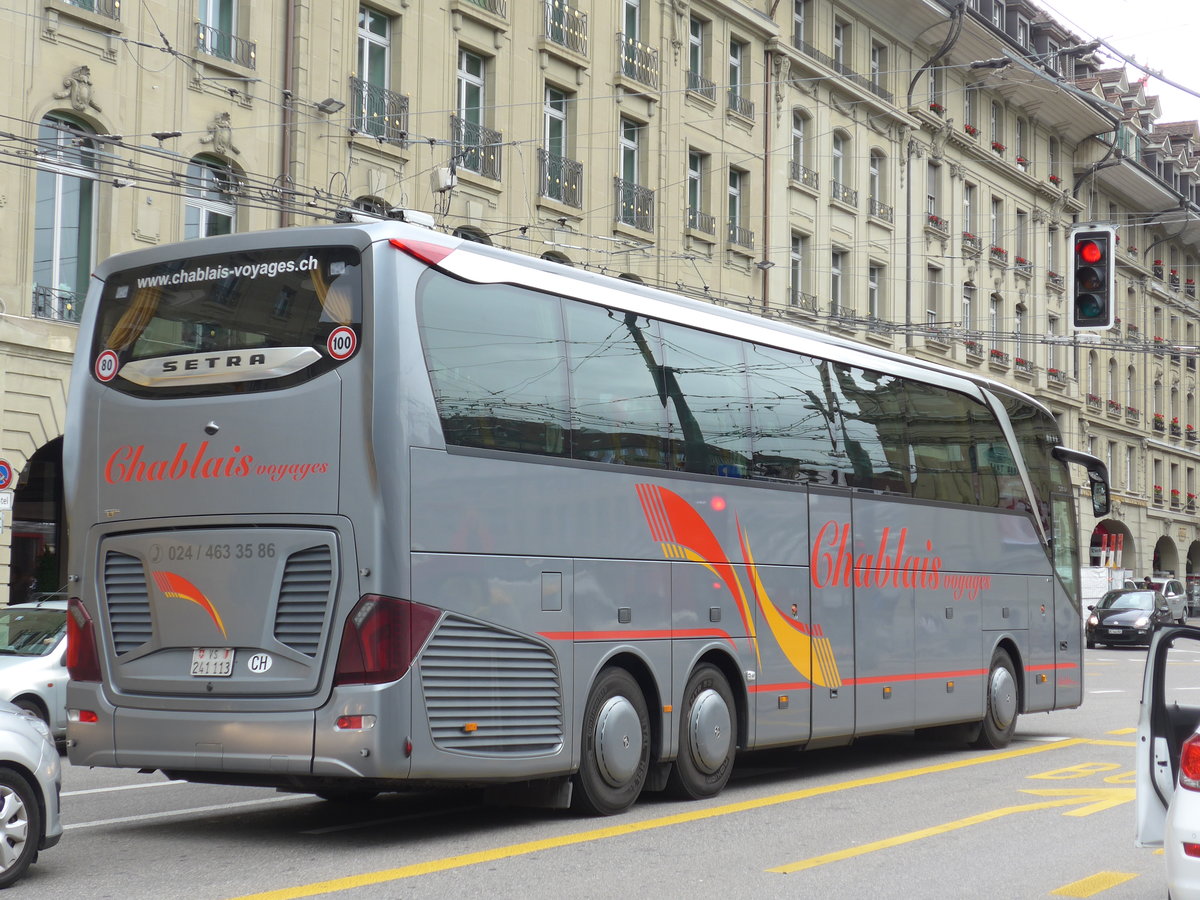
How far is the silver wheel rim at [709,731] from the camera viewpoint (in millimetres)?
11695

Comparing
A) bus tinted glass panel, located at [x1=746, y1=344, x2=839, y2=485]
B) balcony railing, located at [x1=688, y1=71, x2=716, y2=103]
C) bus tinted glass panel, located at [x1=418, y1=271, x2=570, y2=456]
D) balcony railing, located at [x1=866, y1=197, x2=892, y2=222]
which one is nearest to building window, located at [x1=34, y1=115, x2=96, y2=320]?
bus tinted glass panel, located at [x1=746, y1=344, x2=839, y2=485]

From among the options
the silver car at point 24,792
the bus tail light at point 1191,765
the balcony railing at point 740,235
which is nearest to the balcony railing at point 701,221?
the balcony railing at point 740,235

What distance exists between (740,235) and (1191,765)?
101ft

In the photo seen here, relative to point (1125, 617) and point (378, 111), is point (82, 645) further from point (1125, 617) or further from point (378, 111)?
point (1125, 617)

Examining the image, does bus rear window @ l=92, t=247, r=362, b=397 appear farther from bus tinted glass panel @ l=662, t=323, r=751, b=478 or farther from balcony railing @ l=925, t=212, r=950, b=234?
balcony railing @ l=925, t=212, r=950, b=234

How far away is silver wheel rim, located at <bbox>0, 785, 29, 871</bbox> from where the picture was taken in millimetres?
7820

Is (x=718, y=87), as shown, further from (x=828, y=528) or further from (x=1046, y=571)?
(x=828, y=528)

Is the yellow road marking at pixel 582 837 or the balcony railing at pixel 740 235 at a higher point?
the balcony railing at pixel 740 235

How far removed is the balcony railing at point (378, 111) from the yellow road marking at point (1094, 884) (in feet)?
65.7

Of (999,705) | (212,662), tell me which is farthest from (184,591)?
(999,705)

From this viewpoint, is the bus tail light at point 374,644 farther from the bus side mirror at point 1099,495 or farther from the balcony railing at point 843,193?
the balcony railing at point 843,193

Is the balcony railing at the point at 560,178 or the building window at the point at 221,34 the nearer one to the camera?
the building window at the point at 221,34

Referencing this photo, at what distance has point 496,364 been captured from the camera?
9.90m

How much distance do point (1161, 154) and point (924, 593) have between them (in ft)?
189
